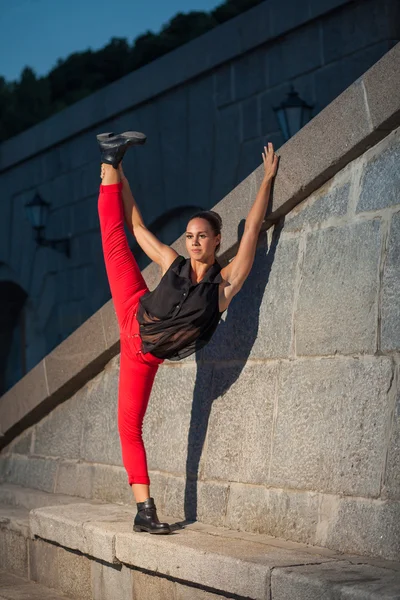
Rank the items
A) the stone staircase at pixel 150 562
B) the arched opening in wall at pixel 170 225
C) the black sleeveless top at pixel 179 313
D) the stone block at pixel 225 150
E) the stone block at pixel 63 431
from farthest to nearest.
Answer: the arched opening in wall at pixel 170 225, the stone block at pixel 225 150, the stone block at pixel 63 431, the black sleeveless top at pixel 179 313, the stone staircase at pixel 150 562

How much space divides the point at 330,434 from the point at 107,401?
204cm

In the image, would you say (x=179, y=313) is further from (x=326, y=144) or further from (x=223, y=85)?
(x=223, y=85)

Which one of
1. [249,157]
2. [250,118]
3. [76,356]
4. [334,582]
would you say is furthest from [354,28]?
[334,582]

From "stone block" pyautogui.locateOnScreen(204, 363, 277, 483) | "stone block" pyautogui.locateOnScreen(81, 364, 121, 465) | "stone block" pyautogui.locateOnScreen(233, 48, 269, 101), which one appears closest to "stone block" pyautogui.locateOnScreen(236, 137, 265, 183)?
"stone block" pyautogui.locateOnScreen(233, 48, 269, 101)

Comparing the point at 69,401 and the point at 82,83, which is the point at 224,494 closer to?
the point at 69,401

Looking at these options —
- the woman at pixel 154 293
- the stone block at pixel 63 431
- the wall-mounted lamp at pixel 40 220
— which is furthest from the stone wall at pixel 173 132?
the woman at pixel 154 293

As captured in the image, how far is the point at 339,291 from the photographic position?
444cm

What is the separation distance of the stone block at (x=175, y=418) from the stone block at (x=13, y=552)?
1.00 m

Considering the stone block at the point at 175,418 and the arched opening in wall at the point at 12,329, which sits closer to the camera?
the stone block at the point at 175,418

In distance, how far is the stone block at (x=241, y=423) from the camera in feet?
15.5

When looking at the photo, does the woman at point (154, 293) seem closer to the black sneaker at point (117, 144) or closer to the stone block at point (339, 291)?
the black sneaker at point (117, 144)

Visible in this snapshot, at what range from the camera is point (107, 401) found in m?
6.06

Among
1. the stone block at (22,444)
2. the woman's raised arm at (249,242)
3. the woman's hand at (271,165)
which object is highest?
the woman's hand at (271,165)

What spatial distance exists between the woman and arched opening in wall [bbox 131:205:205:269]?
22.1ft
